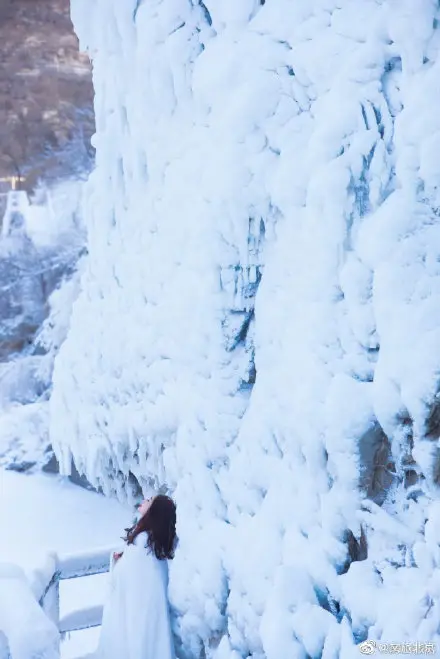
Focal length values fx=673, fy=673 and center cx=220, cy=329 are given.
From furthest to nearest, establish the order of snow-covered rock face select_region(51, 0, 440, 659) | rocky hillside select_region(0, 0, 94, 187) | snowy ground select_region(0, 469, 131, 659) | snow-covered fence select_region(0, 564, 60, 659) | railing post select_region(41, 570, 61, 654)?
rocky hillside select_region(0, 0, 94, 187), snowy ground select_region(0, 469, 131, 659), railing post select_region(41, 570, 61, 654), snow-covered fence select_region(0, 564, 60, 659), snow-covered rock face select_region(51, 0, 440, 659)

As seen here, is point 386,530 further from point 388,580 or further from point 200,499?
point 200,499

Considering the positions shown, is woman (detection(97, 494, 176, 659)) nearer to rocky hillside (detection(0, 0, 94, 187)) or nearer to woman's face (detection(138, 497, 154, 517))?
woman's face (detection(138, 497, 154, 517))

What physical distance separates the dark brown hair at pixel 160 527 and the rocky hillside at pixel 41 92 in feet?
27.9

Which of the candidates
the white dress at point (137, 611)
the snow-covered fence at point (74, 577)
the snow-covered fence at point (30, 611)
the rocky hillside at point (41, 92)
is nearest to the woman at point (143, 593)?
the white dress at point (137, 611)

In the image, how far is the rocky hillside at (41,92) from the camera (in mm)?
9883

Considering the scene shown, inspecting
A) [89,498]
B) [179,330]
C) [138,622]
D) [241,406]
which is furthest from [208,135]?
[89,498]

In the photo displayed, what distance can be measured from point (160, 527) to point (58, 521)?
10.3 ft

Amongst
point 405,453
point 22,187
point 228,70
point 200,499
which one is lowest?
point 22,187

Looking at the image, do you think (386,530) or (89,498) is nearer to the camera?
(386,530)

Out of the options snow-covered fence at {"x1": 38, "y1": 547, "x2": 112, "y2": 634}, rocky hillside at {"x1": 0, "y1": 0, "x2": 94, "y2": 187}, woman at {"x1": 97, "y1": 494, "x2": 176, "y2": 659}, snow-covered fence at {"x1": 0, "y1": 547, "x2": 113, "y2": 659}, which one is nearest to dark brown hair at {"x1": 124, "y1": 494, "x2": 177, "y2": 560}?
woman at {"x1": 97, "y1": 494, "x2": 176, "y2": 659}

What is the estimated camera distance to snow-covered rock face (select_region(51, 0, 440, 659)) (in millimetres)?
1515

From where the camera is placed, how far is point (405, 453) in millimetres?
1558

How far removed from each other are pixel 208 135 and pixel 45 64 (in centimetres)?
891

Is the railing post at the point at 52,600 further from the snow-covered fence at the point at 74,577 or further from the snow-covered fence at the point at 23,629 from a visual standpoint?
the snow-covered fence at the point at 23,629
